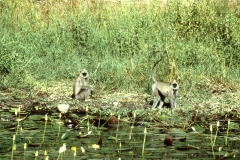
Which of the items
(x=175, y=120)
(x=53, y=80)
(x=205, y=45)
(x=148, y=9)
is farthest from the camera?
(x=148, y=9)

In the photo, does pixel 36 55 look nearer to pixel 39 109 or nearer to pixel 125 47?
pixel 125 47

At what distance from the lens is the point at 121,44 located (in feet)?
42.6

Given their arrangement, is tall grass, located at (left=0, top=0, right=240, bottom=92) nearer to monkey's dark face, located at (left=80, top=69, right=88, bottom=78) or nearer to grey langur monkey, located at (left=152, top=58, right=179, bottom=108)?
monkey's dark face, located at (left=80, top=69, right=88, bottom=78)

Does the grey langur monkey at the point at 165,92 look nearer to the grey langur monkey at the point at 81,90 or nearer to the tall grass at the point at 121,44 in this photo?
the tall grass at the point at 121,44

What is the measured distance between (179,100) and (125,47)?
123 inches

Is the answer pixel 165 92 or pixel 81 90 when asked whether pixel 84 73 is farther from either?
pixel 165 92

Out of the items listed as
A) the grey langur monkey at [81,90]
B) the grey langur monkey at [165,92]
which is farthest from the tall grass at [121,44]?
the grey langur monkey at [165,92]

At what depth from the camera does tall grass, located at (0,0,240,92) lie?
37.4 feet

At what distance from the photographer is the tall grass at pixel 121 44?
11.4 m

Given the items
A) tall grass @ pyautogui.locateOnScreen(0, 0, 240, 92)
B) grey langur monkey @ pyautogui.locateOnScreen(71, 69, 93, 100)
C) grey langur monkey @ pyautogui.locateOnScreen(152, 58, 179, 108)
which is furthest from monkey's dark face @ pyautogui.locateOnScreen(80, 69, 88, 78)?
grey langur monkey @ pyautogui.locateOnScreen(152, 58, 179, 108)

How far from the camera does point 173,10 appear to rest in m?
14.0

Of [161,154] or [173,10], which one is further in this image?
[173,10]

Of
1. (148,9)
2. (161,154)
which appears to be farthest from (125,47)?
(161,154)

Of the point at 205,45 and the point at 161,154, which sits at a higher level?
the point at 205,45
